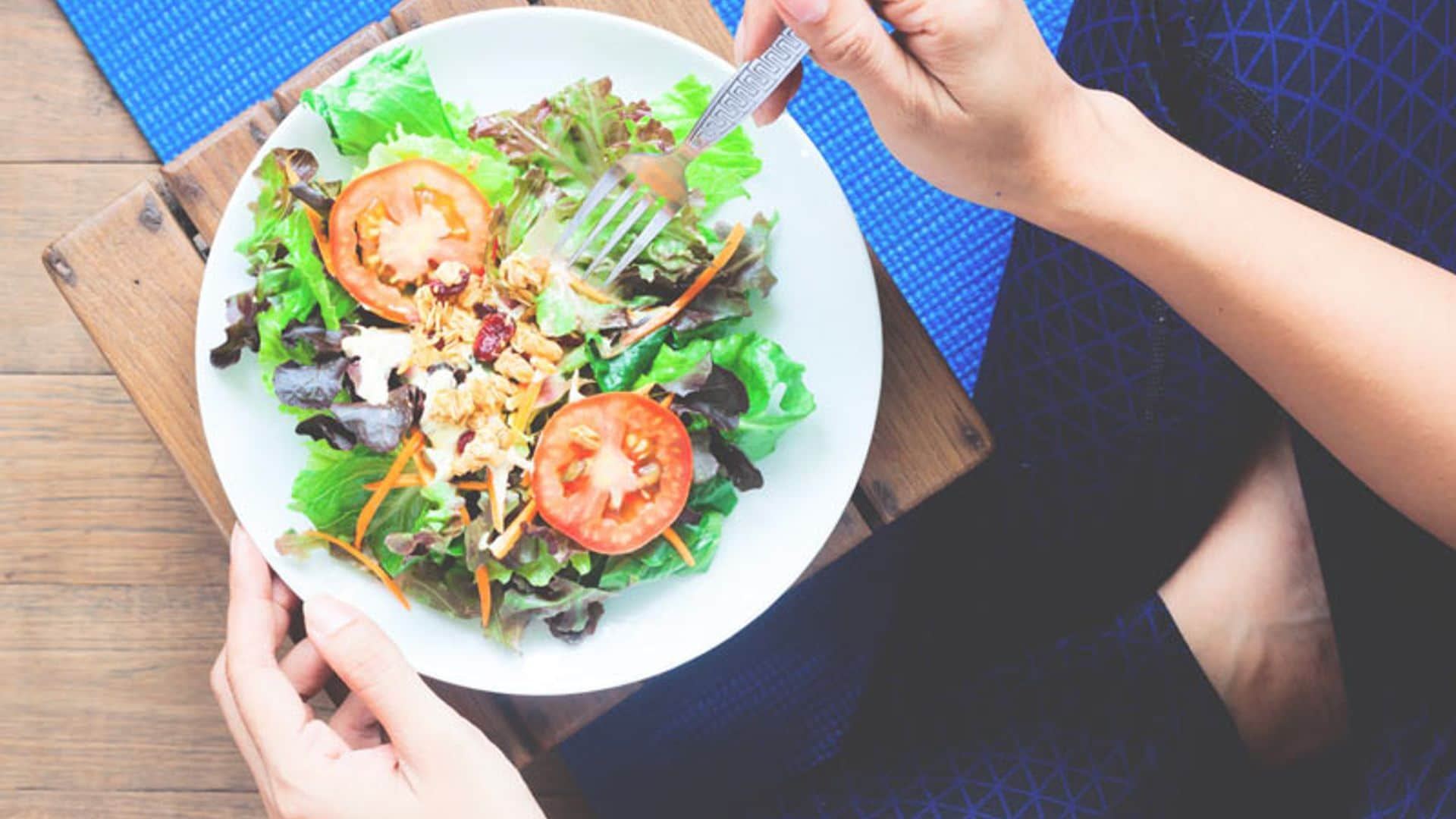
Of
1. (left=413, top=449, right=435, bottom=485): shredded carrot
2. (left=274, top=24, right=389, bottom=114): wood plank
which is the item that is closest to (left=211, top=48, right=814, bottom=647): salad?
(left=413, top=449, right=435, bottom=485): shredded carrot

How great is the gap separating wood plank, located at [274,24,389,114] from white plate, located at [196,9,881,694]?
99mm

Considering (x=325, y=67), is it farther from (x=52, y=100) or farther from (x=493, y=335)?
(x=52, y=100)

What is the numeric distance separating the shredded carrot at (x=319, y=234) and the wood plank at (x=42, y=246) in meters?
0.70

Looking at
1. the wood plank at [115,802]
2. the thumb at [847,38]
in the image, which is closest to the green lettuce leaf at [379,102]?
the thumb at [847,38]

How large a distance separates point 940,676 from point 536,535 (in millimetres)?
619

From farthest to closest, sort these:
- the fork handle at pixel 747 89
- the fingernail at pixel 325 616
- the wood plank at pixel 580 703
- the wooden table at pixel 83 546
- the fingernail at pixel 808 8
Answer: the wooden table at pixel 83 546 → the wood plank at pixel 580 703 → the fingernail at pixel 325 616 → the fork handle at pixel 747 89 → the fingernail at pixel 808 8

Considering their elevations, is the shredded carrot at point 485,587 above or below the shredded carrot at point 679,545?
above

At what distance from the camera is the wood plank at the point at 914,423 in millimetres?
1288

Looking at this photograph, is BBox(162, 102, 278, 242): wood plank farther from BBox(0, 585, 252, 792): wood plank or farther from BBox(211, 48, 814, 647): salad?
BBox(0, 585, 252, 792): wood plank

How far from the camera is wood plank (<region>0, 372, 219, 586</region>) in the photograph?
1.74 metres

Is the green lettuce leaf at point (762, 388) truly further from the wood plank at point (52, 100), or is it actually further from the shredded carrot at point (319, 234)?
the wood plank at point (52, 100)

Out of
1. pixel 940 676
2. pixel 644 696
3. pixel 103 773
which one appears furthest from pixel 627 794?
pixel 103 773

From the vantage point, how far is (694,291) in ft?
3.94

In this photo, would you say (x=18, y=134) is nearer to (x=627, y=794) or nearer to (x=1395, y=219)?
(x=627, y=794)
